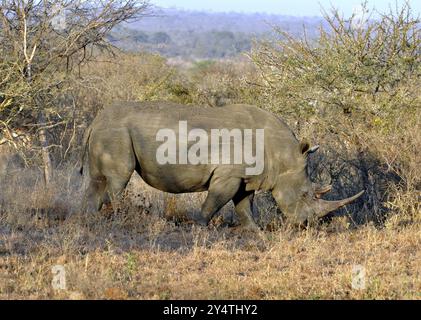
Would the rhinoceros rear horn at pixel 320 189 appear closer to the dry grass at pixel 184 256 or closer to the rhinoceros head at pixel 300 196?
the rhinoceros head at pixel 300 196

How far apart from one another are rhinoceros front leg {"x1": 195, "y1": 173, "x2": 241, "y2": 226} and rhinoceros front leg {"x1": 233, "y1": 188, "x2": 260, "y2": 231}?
1.05 ft

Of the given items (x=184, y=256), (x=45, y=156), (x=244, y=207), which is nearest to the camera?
(x=184, y=256)

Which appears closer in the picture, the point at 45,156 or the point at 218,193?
the point at 218,193

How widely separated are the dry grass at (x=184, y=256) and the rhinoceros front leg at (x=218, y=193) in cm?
21

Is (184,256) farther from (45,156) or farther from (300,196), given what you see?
(45,156)

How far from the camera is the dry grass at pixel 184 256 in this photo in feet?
22.9

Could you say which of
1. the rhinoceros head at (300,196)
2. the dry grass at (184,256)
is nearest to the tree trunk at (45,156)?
the dry grass at (184,256)

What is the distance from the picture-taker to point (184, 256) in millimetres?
8320

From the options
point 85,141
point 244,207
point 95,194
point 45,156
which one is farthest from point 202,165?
point 45,156

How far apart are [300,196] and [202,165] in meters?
1.29

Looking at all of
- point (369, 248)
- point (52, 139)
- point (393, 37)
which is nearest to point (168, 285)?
point (369, 248)

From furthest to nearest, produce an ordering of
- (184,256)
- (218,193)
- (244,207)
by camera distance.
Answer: (244,207) < (218,193) < (184,256)
